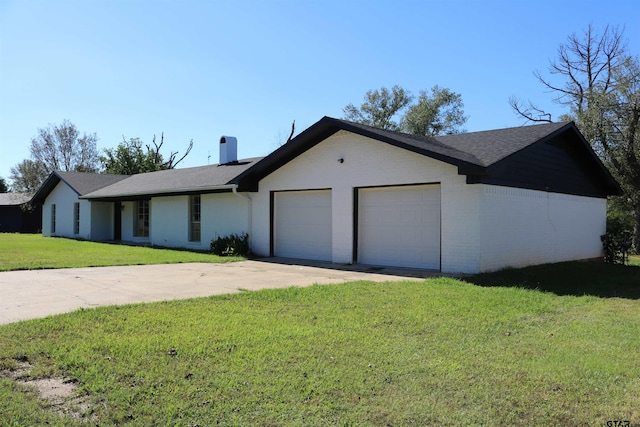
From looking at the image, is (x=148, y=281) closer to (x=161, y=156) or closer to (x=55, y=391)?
(x=55, y=391)

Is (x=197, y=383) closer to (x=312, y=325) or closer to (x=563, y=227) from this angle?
(x=312, y=325)

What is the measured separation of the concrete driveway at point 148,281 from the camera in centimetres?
734

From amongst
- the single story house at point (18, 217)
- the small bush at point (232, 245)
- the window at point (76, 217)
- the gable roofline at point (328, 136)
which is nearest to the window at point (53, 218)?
the window at point (76, 217)

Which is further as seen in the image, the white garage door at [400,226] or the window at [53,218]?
the window at [53,218]

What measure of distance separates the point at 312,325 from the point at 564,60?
30.4 metres

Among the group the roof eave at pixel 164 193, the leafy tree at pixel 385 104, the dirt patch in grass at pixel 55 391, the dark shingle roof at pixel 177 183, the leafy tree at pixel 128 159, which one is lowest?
the dirt patch in grass at pixel 55 391

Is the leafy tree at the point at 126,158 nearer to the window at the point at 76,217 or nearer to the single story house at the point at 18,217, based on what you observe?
the single story house at the point at 18,217

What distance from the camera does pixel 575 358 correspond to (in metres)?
4.77

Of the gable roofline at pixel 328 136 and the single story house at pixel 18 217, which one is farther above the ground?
the gable roofline at pixel 328 136

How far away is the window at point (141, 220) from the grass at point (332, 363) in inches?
669

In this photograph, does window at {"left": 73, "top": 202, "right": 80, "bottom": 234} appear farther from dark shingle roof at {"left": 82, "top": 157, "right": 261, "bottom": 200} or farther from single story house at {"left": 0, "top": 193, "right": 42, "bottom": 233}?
single story house at {"left": 0, "top": 193, "right": 42, "bottom": 233}

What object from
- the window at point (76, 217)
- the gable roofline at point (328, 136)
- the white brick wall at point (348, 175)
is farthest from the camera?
the window at point (76, 217)

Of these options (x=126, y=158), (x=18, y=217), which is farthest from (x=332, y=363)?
A: (x=126, y=158)

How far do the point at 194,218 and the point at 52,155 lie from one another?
41.2m
